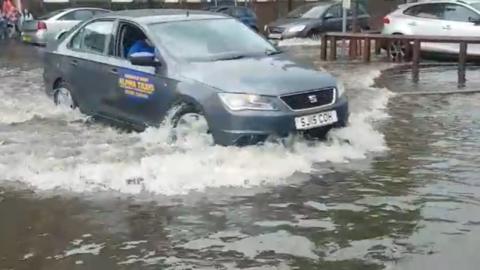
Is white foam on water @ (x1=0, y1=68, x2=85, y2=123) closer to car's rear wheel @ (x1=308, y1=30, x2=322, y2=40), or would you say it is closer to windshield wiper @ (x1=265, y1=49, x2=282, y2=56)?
windshield wiper @ (x1=265, y1=49, x2=282, y2=56)

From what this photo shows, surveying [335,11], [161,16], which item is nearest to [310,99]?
[161,16]

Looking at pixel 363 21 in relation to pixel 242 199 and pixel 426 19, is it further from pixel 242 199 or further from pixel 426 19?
pixel 242 199

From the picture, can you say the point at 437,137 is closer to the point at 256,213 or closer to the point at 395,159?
the point at 395,159

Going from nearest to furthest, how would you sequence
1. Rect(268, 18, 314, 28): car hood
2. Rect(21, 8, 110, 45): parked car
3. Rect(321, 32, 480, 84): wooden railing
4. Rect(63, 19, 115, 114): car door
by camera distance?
Rect(63, 19, 115, 114): car door < Rect(321, 32, 480, 84): wooden railing < Rect(21, 8, 110, 45): parked car < Rect(268, 18, 314, 28): car hood

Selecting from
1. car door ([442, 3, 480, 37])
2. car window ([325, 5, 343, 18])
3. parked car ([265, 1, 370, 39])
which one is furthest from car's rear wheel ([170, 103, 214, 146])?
car window ([325, 5, 343, 18])

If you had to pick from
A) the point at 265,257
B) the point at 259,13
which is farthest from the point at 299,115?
the point at 259,13

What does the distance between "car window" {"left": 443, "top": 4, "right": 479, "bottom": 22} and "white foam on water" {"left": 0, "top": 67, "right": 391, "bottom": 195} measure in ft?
29.1

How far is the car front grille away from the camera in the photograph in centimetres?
711

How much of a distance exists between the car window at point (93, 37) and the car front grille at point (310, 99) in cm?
273

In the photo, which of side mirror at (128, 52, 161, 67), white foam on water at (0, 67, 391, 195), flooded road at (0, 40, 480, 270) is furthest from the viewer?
side mirror at (128, 52, 161, 67)

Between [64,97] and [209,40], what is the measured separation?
8.63 feet

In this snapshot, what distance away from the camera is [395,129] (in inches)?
360

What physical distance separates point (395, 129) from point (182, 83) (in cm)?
299

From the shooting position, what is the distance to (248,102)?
703cm
